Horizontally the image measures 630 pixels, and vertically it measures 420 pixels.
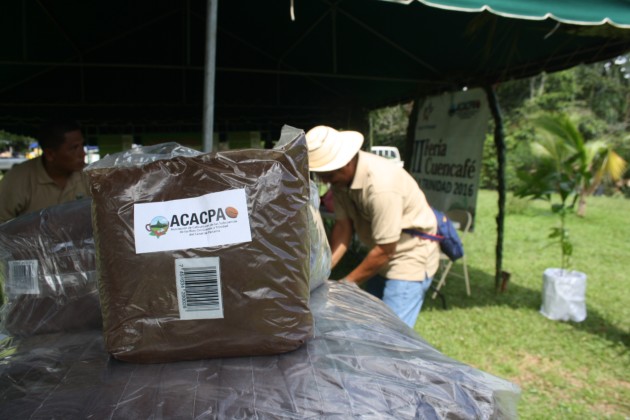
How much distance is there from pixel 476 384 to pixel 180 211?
71 cm

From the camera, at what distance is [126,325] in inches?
34.4

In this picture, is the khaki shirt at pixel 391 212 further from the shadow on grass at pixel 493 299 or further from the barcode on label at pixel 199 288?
the shadow on grass at pixel 493 299

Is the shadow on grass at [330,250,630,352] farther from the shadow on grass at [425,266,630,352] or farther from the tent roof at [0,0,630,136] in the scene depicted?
the tent roof at [0,0,630,136]

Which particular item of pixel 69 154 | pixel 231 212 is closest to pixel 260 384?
pixel 231 212

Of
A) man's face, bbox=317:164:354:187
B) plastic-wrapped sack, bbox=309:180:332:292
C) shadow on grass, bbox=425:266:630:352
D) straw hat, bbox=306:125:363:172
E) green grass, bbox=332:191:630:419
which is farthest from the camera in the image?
Answer: shadow on grass, bbox=425:266:630:352

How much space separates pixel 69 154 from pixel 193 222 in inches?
91.6

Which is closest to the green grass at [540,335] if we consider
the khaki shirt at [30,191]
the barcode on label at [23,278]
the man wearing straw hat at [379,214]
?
the man wearing straw hat at [379,214]

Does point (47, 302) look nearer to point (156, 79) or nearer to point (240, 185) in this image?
point (240, 185)

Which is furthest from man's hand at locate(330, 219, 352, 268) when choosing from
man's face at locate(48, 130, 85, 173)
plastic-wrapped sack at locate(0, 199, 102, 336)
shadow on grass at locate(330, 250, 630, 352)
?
shadow on grass at locate(330, 250, 630, 352)

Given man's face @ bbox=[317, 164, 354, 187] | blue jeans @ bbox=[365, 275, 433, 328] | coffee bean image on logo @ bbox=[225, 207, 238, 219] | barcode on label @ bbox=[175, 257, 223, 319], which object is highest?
coffee bean image on logo @ bbox=[225, 207, 238, 219]

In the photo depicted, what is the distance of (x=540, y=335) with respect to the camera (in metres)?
4.38

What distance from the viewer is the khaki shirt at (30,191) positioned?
2680 millimetres

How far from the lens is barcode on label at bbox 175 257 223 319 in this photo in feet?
2.76

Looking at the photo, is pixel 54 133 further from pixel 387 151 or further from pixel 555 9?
pixel 387 151
